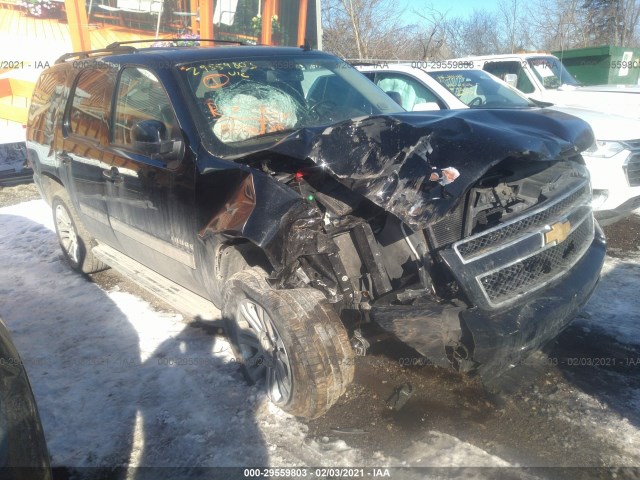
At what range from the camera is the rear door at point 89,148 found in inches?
165

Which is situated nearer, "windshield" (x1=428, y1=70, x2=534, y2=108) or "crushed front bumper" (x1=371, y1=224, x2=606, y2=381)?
"crushed front bumper" (x1=371, y1=224, x2=606, y2=381)

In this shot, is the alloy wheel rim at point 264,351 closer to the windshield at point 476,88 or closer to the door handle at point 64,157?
the door handle at point 64,157

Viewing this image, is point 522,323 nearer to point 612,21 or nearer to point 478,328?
point 478,328

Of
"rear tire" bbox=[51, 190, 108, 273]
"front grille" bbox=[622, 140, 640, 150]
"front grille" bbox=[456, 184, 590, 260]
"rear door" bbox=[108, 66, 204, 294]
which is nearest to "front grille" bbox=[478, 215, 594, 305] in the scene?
"front grille" bbox=[456, 184, 590, 260]

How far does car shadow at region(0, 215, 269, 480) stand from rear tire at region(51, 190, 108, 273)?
9.4 inches

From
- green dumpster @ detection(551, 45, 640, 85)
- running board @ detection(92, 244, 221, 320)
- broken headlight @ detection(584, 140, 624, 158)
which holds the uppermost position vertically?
green dumpster @ detection(551, 45, 640, 85)

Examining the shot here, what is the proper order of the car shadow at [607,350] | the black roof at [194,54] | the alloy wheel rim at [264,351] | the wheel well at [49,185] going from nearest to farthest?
1. the alloy wheel rim at [264,351]
2. the car shadow at [607,350]
3. the black roof at [194,54]
4. the wheel well at [49,185]

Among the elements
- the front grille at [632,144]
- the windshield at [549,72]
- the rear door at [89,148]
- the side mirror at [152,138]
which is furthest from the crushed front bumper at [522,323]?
the windshield at [549,72]

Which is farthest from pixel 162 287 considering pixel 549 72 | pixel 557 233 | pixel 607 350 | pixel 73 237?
pixel 549 72

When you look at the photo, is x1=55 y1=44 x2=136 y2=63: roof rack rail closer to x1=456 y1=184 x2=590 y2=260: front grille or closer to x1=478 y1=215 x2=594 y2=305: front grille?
x1=456 y1=184 x2=590 y2=260: front grille

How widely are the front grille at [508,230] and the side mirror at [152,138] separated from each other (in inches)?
73.5

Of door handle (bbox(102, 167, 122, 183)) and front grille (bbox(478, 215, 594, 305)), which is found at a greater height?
door handle (bbox(102, 167, 122, 183))

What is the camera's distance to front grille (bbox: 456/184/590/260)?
265 centimetres

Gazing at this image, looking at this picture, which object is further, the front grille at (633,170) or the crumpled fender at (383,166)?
the front grille at (633,170)
